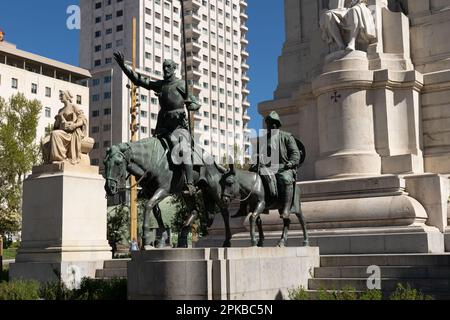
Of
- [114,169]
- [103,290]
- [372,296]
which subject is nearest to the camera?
[372,296]

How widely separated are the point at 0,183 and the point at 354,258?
43460 mm

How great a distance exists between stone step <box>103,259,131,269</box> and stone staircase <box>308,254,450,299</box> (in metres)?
5.99

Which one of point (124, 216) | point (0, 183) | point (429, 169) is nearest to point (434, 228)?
point (429, 169)

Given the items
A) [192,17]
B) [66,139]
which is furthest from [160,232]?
[192,17]

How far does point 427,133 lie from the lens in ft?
60.7

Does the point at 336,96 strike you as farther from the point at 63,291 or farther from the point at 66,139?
the point at 63,291

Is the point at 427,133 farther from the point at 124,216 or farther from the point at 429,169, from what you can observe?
the point at 124,216

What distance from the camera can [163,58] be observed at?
108 m

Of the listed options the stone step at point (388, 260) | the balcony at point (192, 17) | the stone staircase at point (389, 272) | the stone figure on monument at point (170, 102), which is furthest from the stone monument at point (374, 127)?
the balcony at point (192, 17)

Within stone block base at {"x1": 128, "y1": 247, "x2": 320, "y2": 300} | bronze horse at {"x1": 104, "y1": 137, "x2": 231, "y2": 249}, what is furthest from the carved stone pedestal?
stone block base at {"x1": 128, "y1": 247, "x2": 320, "y2": 300}

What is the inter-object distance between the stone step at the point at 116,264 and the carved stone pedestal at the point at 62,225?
9.8 inches

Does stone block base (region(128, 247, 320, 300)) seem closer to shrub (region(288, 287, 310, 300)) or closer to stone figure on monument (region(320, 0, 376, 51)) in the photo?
shrub (region(288, 287, 310, 300))

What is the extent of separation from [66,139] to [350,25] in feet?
29.5

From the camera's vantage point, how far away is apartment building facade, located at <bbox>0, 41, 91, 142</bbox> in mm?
82938
